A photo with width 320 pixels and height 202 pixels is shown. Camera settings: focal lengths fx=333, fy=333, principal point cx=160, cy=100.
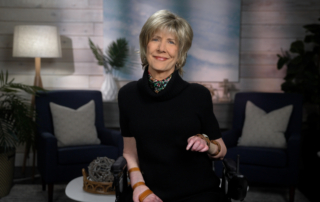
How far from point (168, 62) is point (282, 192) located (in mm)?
2464

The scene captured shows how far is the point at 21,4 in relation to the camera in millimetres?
3898

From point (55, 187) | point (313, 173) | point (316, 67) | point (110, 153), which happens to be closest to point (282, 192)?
point (313, 173)

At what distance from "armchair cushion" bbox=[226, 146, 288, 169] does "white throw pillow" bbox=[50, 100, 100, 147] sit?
4.36 ft

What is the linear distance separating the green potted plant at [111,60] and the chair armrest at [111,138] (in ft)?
1.76

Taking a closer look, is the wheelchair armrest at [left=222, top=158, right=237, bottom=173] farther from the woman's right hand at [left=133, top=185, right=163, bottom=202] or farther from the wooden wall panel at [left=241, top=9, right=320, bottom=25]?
the wooden wall panel at [left=241, top=9, right=320, bottom=25]

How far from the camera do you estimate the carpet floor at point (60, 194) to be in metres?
2.96

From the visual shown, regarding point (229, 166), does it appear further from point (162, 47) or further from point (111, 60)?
point (111, 60)

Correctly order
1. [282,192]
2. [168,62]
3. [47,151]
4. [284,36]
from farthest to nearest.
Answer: [284,36] → [282,192] → [47,151] → [168,62]

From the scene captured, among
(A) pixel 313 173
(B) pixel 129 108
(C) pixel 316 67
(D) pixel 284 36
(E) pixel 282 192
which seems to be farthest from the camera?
(D) pixel 284 36

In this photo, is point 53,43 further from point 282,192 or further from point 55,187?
point 282,192

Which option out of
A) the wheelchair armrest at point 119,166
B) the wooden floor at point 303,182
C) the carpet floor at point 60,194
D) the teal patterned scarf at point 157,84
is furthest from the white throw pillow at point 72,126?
the teal patterned scarf at point 157,84

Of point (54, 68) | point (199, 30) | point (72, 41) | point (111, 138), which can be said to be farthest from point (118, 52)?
point (111, 138)

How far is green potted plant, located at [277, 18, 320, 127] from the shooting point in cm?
339

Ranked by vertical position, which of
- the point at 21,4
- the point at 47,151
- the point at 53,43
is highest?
the point at 21,4
